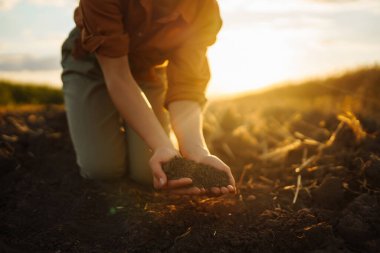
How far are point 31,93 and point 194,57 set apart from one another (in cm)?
666

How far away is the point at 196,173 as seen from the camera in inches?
74.9

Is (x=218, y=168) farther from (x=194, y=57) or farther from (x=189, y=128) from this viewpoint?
(x=194, y=57)

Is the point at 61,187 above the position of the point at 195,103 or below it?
below

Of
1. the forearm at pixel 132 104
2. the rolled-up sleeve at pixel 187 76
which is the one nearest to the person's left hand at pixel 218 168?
the forearm at pixel 132 104

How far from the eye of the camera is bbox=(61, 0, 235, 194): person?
79.1 inches

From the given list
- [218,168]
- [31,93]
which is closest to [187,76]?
[218,168]

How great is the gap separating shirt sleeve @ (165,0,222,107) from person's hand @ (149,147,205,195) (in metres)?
0.54

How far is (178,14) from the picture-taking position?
222 centimetres

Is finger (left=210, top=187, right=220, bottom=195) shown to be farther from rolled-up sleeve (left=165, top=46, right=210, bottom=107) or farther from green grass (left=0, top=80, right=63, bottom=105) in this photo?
green grass (left=0, top=80, right=63, bottom=105)

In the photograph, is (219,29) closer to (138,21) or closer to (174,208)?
(138,21)

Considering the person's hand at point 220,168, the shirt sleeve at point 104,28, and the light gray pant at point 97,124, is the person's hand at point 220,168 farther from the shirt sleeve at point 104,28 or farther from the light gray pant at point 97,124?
the light gray pant at point 97,124

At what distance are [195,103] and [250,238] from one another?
871mm

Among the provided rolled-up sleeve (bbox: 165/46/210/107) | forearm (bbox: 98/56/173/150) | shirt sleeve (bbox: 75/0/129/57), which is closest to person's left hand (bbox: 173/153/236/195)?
forearm (bbox: 98/56/173/150)

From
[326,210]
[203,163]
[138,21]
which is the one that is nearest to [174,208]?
[203,163]
